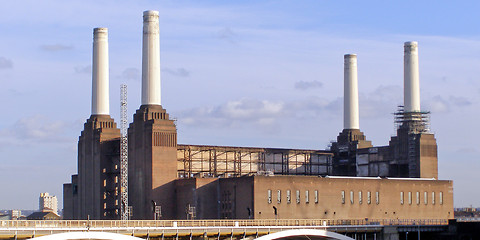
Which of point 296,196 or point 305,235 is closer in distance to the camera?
point 305,235

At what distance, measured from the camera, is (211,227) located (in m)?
101

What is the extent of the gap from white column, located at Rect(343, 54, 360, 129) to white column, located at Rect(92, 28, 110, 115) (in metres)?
46.6

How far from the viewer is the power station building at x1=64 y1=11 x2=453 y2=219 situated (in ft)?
427

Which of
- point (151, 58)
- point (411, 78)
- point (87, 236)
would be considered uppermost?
point (151, 58)

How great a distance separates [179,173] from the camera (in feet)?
470

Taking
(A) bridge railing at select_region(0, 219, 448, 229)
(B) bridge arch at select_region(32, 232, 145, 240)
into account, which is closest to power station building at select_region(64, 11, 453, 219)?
(A) bridge railing at select_region(0, 219, 448, 229)

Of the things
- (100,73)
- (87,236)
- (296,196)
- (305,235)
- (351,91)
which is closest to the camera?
(87,236)

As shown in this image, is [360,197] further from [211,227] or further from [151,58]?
[211,227]

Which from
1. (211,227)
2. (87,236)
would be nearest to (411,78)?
(211,227)

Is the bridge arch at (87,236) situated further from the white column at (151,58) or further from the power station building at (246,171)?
the white column at (151,58)

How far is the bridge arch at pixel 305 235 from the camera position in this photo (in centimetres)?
10581

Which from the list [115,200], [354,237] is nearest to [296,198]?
[354,237]

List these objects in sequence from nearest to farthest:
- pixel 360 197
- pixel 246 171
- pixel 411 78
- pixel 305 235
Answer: pixel 305 235 → pixel 360 197 → pixel 246 171 → pixel 411 78

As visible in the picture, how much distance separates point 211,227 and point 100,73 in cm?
5299
